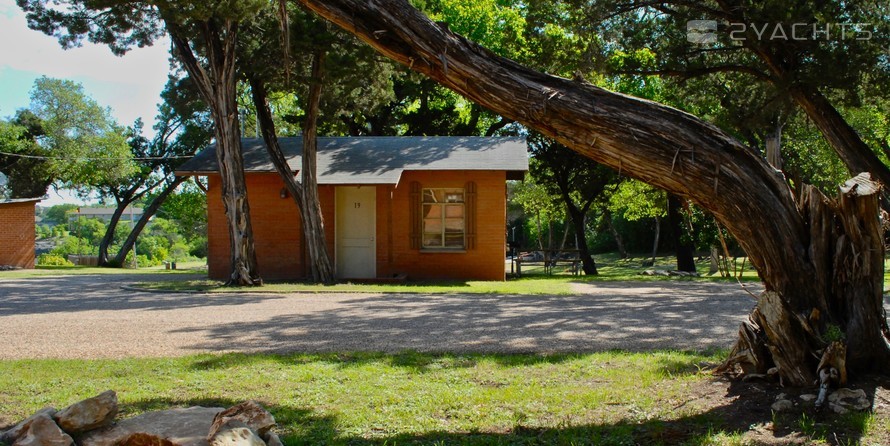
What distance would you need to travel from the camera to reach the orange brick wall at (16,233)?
1180 inches

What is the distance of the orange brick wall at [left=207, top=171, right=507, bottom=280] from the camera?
19766mm

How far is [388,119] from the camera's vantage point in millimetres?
30469

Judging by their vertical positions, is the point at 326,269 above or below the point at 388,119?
below

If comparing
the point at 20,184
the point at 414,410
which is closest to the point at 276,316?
the point at 414,410

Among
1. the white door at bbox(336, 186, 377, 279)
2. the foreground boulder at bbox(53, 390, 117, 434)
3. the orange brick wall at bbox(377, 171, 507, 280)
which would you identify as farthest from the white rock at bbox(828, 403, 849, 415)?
the white door at bbox(336, 186, 377, 279)

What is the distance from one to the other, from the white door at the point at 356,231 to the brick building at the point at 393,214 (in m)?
0.03

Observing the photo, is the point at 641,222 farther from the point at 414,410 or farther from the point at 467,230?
the point at 414,410

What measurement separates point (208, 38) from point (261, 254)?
21.6 feet

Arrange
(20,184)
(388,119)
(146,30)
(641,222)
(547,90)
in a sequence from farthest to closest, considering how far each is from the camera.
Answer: (641,222) < (20,184) < (388,119) < (146,30) < (547,90)

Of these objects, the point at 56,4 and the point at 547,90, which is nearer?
the point at 547,90

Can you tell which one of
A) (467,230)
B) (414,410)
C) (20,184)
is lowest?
(414,410)

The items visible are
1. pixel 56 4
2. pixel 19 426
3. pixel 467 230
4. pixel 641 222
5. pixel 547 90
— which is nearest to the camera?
pixel 19 426

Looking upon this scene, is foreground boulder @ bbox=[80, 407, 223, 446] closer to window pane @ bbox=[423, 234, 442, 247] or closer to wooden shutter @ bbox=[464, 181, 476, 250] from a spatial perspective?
wooden shutter @ bbox=[464, 181, 476, 250]

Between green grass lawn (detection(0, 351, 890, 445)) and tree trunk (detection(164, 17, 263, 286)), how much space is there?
10100 millimetres
